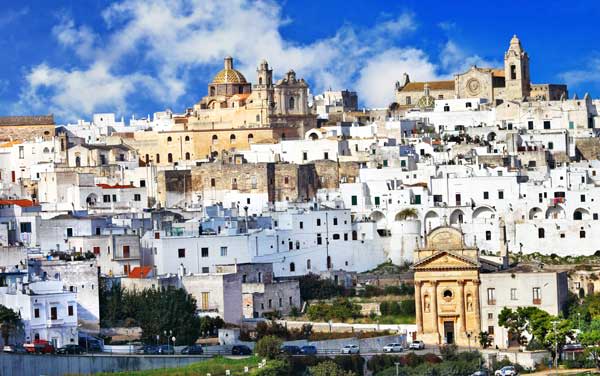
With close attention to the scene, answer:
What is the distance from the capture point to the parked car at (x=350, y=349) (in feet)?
207

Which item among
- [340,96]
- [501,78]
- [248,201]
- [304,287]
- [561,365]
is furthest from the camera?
[340,96]

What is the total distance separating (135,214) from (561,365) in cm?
2165

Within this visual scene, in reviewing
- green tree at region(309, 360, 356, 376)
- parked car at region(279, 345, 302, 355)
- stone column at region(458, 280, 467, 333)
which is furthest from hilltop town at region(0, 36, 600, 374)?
green tree at region(309, 360, 356, 376)

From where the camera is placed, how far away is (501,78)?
101m

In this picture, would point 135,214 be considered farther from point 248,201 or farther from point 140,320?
point 140,320

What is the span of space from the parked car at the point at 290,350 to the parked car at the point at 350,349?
1438 millimetres

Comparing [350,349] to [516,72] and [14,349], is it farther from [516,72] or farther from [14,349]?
[516,72]

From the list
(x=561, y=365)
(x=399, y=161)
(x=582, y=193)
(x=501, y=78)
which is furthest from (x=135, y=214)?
(x=501, y=78)

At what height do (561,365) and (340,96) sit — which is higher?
(340,96)

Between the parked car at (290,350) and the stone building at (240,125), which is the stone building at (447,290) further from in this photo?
the stone building at (240,125)

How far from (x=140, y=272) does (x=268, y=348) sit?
10064 millimetres

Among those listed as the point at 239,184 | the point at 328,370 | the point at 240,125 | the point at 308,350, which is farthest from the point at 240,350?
the point at 240,125

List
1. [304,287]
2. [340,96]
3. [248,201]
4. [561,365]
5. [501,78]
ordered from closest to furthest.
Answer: [561,365] → [304,287] → [248,201] → [501,78] → [340,96]

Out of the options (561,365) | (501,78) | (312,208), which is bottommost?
(561,365)
